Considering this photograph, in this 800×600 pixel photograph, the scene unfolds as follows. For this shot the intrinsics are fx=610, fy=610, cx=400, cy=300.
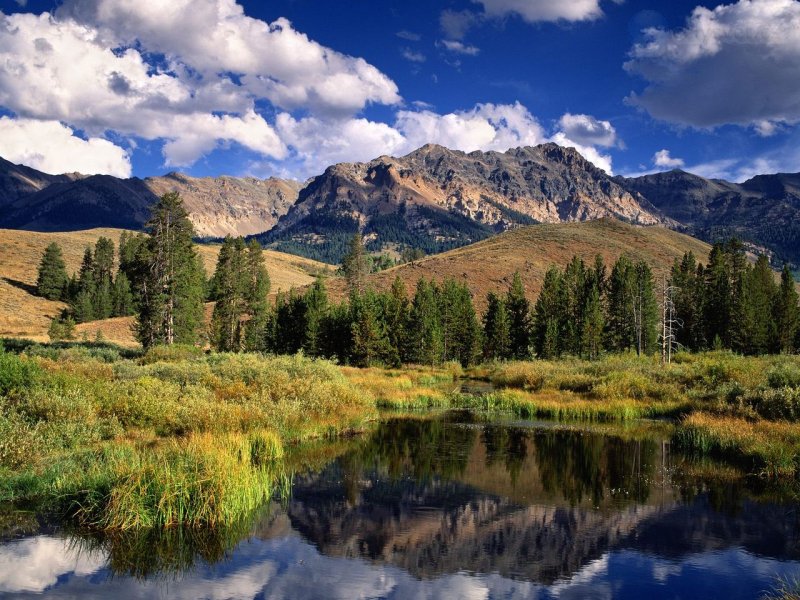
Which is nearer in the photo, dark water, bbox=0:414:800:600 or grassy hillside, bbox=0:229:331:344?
dark water, bbox=0:414:800:600

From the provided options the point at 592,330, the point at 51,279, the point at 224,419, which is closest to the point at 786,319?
the point at 592,330

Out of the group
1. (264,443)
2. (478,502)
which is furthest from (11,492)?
(478,502)

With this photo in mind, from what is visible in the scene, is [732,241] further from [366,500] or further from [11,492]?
[11,492]

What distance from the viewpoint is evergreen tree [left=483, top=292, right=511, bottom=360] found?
85500 mm

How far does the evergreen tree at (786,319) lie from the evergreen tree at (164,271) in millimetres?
74231

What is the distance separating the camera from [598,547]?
1623 centimetres

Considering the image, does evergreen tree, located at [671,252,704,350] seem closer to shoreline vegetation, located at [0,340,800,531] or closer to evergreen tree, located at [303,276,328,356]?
shoreline vegetation, located at [0,340,800,531]

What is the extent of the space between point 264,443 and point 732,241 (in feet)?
333

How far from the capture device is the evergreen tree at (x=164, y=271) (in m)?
56.0

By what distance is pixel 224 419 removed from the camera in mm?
25438

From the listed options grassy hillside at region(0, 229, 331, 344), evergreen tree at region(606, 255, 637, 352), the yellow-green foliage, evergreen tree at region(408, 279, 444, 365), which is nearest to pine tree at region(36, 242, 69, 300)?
grassy hillside at region(0, 229, 331, 344)

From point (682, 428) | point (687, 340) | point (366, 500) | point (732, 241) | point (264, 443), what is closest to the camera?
point (366, 500)

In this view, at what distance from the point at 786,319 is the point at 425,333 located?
48.1 m

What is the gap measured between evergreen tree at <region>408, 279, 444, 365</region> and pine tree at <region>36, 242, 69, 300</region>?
83.9 metres
